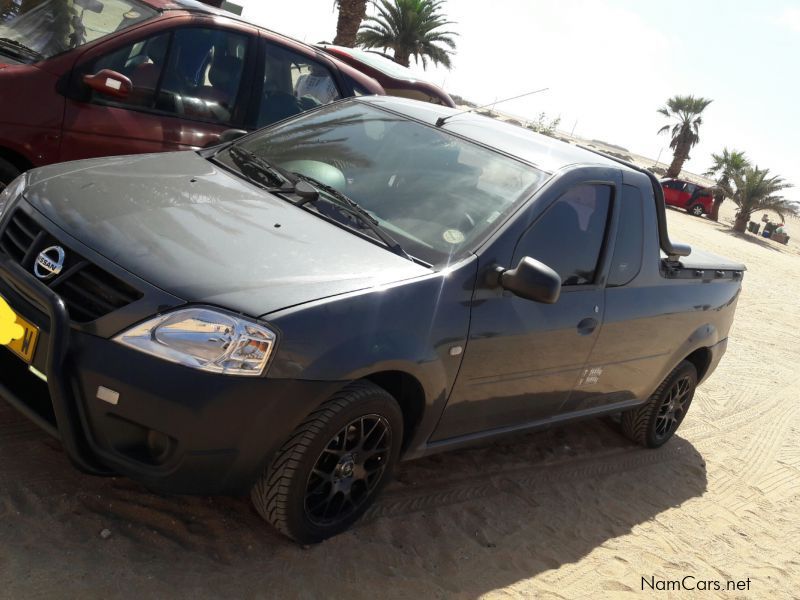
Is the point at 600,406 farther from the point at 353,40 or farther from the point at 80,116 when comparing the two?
the point at 353,40

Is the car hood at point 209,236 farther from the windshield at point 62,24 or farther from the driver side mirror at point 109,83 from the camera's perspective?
the windshield at point 62,24

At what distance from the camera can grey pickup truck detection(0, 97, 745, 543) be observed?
282 centimetres

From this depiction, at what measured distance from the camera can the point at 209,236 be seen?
3.22m

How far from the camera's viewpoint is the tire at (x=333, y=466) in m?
3.10

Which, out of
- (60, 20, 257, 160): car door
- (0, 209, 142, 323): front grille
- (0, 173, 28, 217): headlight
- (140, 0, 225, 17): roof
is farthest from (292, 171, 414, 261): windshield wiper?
(140, 0, 225, 17): roof

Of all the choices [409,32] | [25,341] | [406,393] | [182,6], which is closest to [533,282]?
[406,393]

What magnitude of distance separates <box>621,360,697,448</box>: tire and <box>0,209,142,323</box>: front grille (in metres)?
3.75

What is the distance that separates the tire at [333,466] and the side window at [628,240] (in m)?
1.67

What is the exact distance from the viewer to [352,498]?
3.55 metres

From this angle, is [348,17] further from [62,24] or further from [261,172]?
[261,172]

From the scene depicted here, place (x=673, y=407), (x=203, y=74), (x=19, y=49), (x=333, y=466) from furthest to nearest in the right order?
(x=673, y=407), (x=203, y=74), (x=19, y=49), (x=333, y=466)

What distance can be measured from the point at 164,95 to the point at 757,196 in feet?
112

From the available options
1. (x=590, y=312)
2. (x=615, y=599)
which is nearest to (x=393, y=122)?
(x=590, y=312)

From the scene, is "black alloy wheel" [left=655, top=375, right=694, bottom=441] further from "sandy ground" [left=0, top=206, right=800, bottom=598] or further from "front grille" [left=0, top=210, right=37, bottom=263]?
"front grille" [left=0, top=210, right=37, bottom=263]
